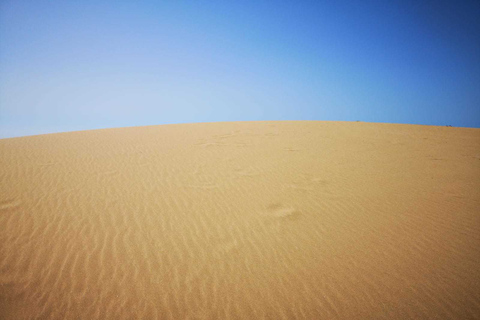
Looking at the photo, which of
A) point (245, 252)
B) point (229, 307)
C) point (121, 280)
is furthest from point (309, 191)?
point (121, 280)

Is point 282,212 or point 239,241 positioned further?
point 282,212

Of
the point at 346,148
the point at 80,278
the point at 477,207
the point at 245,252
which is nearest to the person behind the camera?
the point at 80,278

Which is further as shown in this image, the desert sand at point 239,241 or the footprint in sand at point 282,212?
the footprint in sand at point 282,212

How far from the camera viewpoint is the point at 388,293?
2494 millimetres

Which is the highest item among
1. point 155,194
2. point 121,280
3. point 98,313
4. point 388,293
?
point 155,194

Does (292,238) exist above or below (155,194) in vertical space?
below

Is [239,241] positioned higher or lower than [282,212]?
lower

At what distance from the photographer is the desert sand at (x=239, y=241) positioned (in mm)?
2396

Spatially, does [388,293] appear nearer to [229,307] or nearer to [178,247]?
[229,307]

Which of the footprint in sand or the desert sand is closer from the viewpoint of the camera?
the desert sand

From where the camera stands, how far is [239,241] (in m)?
3.38

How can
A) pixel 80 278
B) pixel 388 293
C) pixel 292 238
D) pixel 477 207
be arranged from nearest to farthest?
pixel 388 293
pixel 80 278
pixel 292 238
pixel 477 207

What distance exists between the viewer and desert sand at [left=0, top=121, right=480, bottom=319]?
2.40 meters

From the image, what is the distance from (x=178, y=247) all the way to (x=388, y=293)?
3.15 meters
